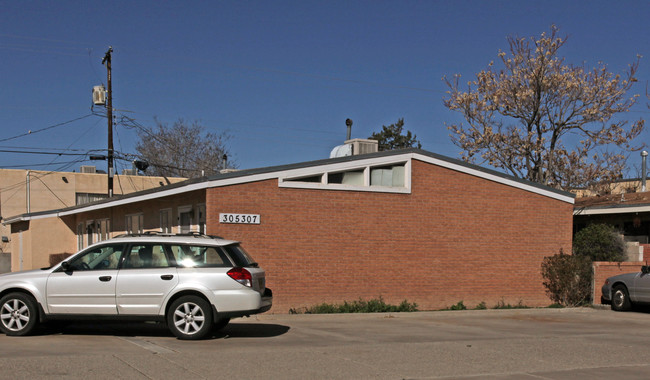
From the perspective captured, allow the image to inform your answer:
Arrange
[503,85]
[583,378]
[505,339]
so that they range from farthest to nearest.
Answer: [503,85] → [505,339] → [583,378]

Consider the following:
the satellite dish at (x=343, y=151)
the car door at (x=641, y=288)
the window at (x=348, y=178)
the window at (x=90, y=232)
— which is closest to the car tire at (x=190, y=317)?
the window at (x=348, y=178)

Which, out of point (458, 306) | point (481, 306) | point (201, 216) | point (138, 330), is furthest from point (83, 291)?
point (481, 306)

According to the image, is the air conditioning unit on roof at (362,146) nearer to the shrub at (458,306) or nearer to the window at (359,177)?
the window at (359,177)

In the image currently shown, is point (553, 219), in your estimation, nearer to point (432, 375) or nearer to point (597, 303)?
point (597, 303)

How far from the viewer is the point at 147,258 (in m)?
11.3

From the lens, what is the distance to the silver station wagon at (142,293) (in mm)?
10961

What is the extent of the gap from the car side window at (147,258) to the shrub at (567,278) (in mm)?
12542

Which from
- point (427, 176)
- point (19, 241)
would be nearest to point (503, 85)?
point (427, 176)

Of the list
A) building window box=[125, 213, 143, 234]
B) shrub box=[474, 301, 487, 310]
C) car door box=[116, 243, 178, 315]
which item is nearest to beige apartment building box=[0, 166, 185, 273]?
building window box=[125, 213, 143, 234]

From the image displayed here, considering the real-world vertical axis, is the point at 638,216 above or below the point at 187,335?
above

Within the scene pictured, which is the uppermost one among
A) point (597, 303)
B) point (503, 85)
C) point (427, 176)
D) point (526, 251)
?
point (503, 85)

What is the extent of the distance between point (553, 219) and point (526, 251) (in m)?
1.31

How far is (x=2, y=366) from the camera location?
27.5ft

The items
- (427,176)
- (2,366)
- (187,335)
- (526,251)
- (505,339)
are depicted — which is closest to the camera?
(2,366)
